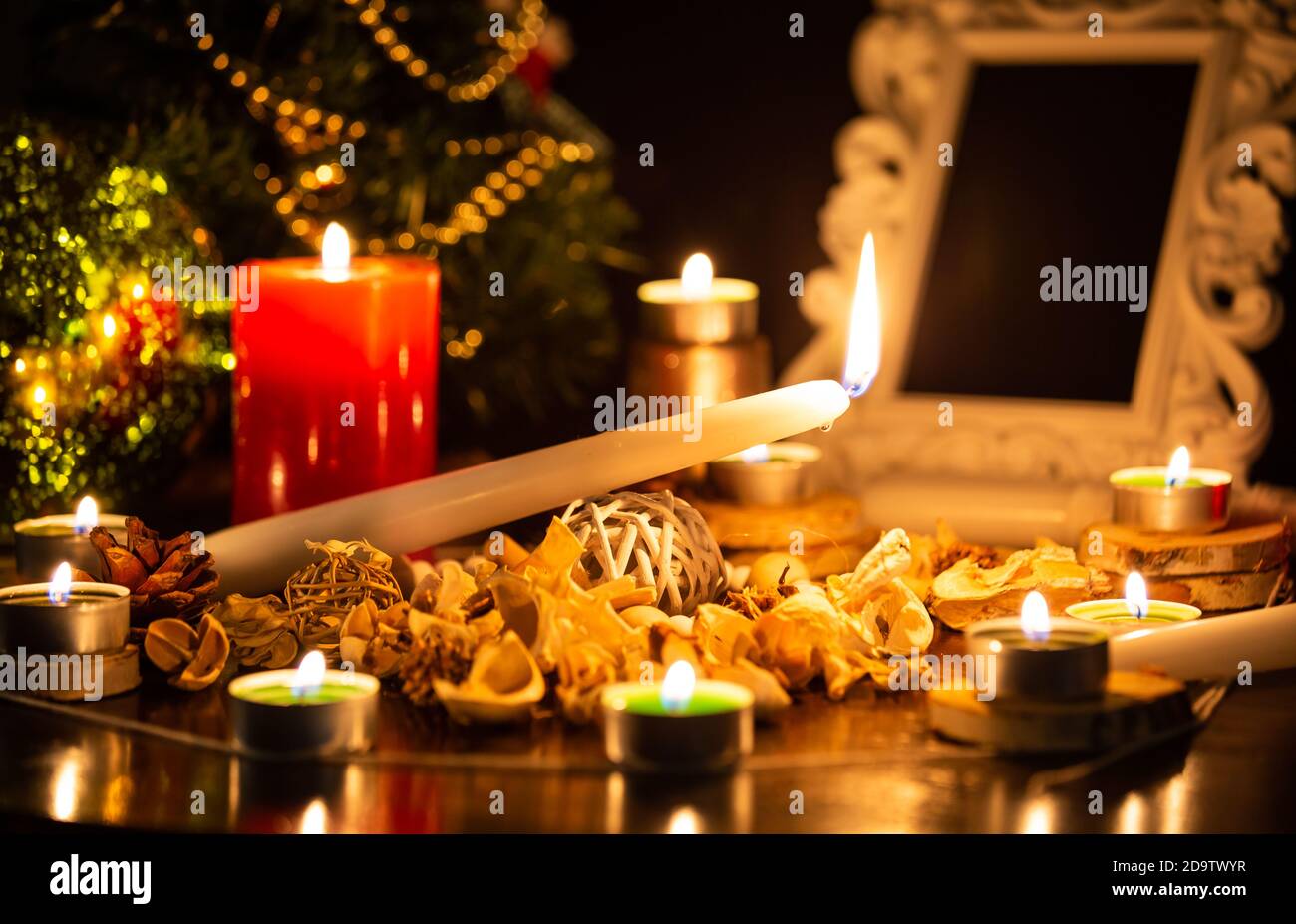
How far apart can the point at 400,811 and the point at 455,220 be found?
975 mm

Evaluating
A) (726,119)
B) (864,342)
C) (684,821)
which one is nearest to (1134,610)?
(864,342)

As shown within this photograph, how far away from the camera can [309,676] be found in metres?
0.79

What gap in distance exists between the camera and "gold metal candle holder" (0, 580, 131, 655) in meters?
0.85

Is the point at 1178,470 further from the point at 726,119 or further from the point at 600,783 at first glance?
the point at 726,119

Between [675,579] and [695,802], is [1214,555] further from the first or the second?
[695,802]

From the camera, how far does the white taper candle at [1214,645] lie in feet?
2.79

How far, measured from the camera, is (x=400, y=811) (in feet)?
2.32

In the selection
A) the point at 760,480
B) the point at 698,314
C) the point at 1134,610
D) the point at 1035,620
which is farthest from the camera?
the point at 698,314

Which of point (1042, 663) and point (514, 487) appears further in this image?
point (514, 487)

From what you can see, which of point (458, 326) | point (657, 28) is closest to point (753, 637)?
point (458, 326)

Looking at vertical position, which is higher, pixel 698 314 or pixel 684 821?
pixel 698 314

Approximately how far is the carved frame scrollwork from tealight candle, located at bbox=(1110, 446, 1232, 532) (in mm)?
471

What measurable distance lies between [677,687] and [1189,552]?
0.40 metres

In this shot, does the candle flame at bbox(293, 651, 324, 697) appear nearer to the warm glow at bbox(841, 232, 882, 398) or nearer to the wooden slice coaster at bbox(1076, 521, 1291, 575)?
the warm glow at bbox(841, 232, 882, 398)
